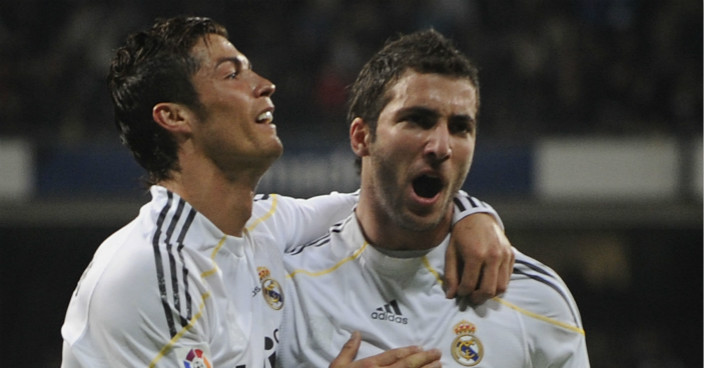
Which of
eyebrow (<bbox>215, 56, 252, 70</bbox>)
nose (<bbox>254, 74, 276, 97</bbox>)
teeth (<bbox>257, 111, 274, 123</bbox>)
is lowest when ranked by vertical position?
teeth (<bbox>257, 111, 274, 123</bbox>)

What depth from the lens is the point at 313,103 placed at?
38.4 ft

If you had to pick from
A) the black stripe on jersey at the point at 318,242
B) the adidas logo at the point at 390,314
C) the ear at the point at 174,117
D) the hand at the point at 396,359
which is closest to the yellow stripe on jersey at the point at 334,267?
the black stripe on jersey at the point at 318,242

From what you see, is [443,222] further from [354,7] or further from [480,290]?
[354,7]

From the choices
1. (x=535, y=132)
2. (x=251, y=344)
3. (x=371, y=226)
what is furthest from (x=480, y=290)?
(x=535, y=132)

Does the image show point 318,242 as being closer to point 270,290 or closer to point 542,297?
point 270,290

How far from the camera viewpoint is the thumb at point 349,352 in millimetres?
3242

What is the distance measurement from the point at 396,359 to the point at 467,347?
23cm

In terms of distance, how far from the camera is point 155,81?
3398 millimetres

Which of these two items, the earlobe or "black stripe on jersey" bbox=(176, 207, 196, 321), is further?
the earlobe

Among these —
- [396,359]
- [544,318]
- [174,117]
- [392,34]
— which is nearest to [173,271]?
[174,117]

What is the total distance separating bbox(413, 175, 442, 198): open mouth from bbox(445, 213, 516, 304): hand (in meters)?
0.17

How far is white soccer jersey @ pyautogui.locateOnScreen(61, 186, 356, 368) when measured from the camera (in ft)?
9.63

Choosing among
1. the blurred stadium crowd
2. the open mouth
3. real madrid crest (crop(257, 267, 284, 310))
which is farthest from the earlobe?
the blurred stadium crowd

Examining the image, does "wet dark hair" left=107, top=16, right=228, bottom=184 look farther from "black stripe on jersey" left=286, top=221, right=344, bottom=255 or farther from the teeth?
"black stripe on jersey" left=286, top=221, right=344, bottom=255
